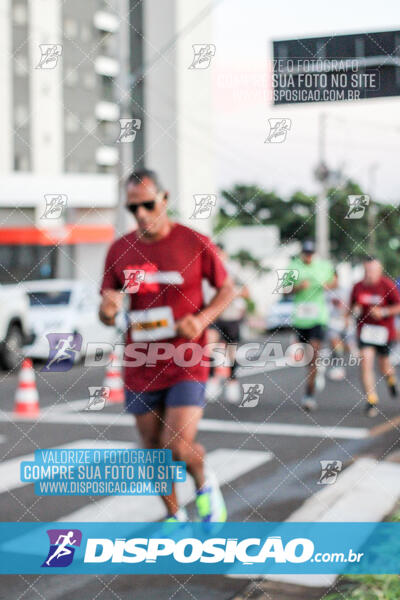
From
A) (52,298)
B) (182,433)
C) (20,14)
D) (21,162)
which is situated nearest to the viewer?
(182,433)

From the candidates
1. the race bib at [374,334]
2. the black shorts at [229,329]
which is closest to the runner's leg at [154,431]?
the race bib at [374,334]

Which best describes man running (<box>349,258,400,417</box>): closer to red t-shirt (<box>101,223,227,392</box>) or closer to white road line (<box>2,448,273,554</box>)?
white road line (<box>2,448,273,554</box>)

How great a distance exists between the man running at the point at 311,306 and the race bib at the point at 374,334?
55 centimetres

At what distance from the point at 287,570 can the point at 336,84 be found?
216 centimetres

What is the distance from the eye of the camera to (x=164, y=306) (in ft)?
14.0

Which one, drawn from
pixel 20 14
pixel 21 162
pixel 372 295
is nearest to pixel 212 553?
pixel 372 295

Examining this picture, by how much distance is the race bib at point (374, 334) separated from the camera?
9711 mm

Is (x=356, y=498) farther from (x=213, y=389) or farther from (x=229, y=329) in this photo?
(x=213, y=389)

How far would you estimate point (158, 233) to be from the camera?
4281 mm

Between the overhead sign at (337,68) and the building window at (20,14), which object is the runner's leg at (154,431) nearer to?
the overhead sign at (337,68)

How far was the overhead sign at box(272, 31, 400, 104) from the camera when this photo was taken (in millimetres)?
3764

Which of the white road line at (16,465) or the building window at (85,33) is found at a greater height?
the building window at (85,33)

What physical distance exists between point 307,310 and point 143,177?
6.15m

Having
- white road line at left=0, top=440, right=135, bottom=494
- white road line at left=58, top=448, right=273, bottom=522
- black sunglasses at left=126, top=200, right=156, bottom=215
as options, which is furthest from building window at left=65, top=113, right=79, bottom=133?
black sunglasses at left=126, top=200, right=156, bottom=215
